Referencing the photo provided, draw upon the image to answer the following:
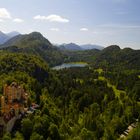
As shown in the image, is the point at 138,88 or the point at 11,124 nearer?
the point at 11,124

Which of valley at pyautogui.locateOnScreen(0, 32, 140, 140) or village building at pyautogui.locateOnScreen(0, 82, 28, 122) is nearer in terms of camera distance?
valley at pyautogui.locateOnScreen(0, 32, 140, 140)

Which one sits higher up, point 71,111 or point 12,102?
point 12,102

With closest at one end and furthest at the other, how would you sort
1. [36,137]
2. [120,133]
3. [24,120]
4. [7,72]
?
[36,137]
[24,120]
[120,133]
[7,72]

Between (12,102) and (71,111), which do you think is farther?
(71,111)

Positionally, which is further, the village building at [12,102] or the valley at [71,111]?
the village building at [12,102]

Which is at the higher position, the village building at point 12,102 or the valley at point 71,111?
the village building at point 12,102

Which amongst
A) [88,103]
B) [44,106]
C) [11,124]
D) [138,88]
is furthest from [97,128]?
[138,88]

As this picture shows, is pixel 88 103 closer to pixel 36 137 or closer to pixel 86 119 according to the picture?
pixel 86 119

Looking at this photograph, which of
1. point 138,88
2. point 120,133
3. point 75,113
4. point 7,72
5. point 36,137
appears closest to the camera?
point 36,137

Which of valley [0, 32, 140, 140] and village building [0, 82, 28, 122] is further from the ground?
village building [0, 82, 28, 122]

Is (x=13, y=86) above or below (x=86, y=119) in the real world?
above
